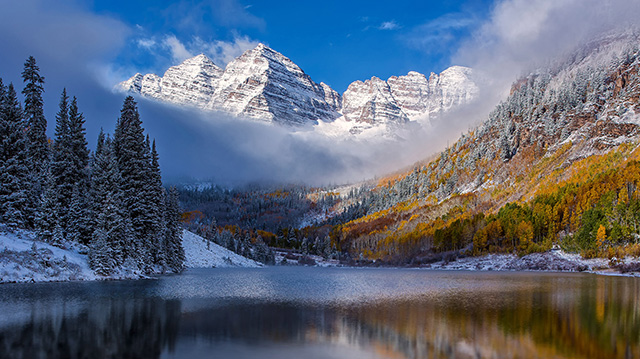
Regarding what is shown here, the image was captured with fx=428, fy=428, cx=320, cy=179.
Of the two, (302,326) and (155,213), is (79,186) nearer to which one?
(155,213)

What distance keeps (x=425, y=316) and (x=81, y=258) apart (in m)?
48.5

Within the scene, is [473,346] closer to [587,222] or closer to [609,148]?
[587,222]

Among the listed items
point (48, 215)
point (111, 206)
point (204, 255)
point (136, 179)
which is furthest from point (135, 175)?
point (204, 255)

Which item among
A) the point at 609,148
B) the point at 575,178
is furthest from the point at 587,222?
the point at 609,148

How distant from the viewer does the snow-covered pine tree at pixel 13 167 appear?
184 ft

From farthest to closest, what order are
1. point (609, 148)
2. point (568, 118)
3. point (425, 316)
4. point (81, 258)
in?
1. point (568, 118)
2. point (609, 148)
3. point (81, 258)
4. point (425, 316)

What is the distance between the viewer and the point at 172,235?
308 feet

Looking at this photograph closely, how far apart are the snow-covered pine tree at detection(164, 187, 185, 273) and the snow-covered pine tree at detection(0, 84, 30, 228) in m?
33.4

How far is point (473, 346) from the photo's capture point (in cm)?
2398

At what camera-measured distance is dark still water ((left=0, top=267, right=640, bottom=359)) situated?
22.2 metres

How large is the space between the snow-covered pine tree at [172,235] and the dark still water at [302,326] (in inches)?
1819

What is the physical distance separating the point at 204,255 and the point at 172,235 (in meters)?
46.0

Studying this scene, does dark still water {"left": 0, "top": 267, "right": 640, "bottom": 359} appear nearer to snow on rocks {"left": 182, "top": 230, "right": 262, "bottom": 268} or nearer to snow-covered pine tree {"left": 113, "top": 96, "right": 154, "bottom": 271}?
snow-covered pine tree {"left": 113, "top": 96, "right": 154, "bottom": 271}

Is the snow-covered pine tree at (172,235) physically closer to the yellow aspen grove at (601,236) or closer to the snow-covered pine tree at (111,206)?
the snow-covered pine tree at (111,206)
